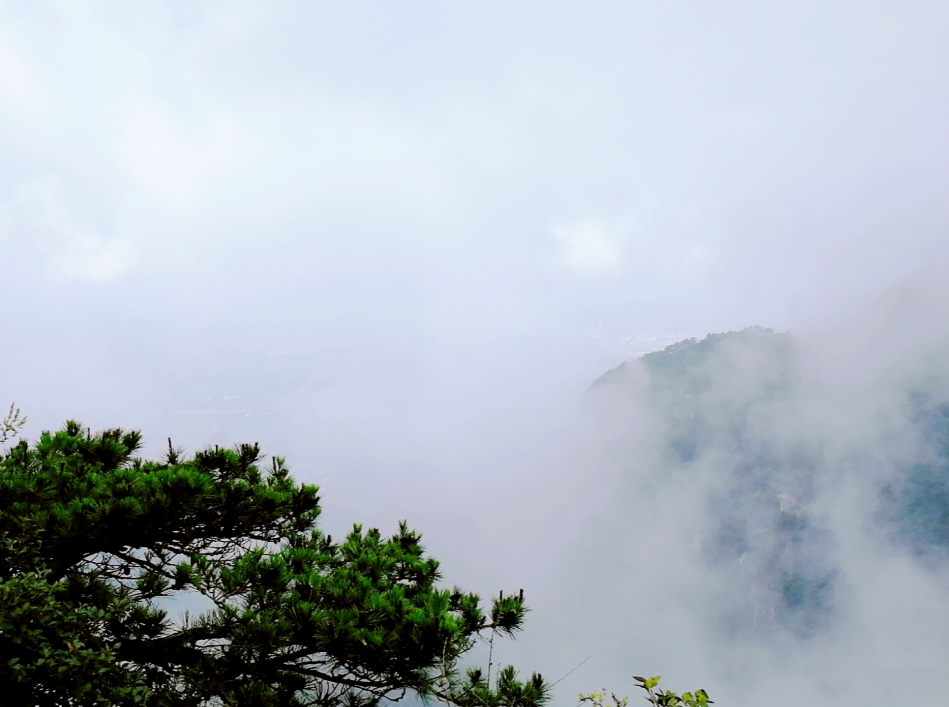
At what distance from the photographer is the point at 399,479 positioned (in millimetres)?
143000

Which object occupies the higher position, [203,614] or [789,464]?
[789,464]

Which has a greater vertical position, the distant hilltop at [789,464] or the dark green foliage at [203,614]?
the distant hilltop at [789,464]

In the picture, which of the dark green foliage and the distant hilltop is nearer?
the dark green foliage

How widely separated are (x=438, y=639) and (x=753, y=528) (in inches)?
2780

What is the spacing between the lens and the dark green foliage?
6.63ft

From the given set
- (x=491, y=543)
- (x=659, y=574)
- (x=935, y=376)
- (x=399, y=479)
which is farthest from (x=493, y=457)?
(x=935, y=376)

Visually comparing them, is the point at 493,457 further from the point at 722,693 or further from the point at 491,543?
the point at 722,693

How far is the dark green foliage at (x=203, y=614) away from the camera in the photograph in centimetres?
202

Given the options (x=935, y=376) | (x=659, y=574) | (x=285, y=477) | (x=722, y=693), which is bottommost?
(x=285, y=477)

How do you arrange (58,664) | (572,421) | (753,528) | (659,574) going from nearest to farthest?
1. (58,664)
2. (753,528)
3. (659,574)
4. (572,421)

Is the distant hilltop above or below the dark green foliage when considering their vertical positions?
above

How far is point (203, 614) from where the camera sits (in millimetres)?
2500

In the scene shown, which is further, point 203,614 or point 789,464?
point 789,464

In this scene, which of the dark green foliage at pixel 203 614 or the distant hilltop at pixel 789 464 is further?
the distant hilltop at pixel 789 464
